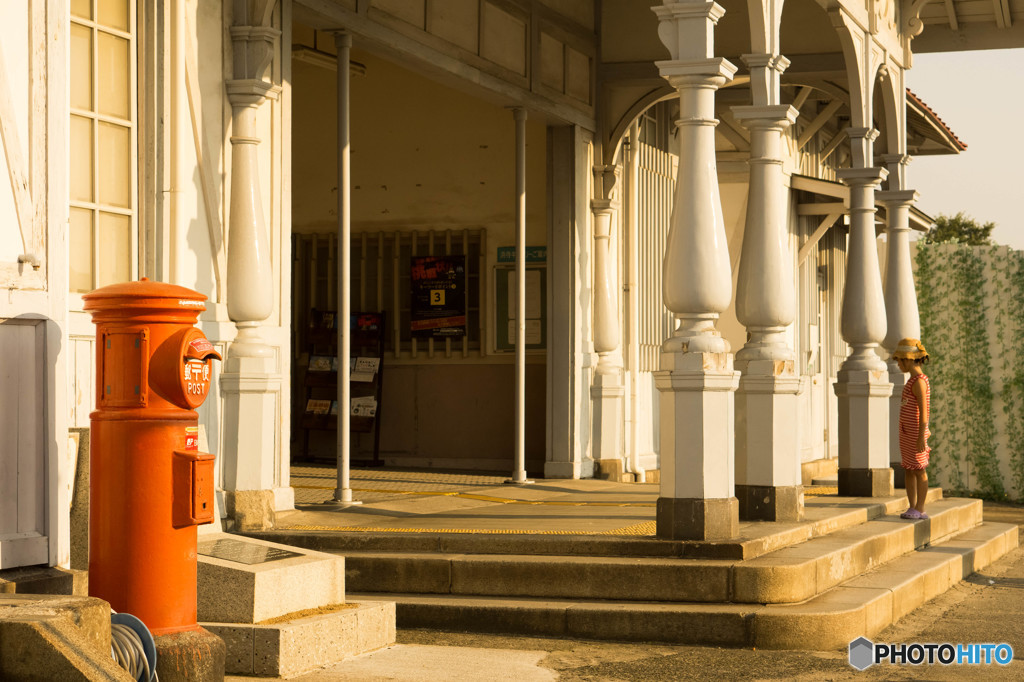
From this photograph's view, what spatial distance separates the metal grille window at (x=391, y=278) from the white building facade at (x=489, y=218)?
3 cm

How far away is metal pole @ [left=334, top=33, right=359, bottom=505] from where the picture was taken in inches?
370

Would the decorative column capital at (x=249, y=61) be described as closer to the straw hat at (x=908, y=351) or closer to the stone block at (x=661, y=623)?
the stone block at (x=661, y=623)

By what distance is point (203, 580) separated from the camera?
5.65 metres

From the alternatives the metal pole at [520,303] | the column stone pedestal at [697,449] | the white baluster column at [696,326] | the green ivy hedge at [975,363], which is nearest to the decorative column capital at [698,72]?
the white baluster column at [696,326]

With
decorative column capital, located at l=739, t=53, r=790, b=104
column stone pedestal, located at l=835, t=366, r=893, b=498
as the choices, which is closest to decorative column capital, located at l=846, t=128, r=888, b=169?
column stone pedestal, located at l=835, t=366, r=893, b=498

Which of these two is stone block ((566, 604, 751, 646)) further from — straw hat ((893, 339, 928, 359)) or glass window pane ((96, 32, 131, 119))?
straw hat ((893, 339, 928, 359))

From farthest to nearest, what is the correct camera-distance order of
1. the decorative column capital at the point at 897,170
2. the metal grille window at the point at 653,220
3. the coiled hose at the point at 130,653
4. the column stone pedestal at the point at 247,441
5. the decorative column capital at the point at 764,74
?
the metal grille window at the point at 653,220, the decorative column capital at the point at 897,170, the decorative column capital at the point at 764,74, the column stone pedestal at the point at 247,441, the coiled hose at the point at 130,653

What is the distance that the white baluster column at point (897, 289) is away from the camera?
1286 centimetres

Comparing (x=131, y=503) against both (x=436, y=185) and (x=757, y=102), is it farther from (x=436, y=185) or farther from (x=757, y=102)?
(x=436, y=185)

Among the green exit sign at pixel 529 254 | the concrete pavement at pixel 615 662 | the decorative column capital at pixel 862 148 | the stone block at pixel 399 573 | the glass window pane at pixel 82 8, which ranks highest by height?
the glass window pane at pixel 82 8

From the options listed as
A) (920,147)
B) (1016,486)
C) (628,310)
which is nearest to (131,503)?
(628,310)

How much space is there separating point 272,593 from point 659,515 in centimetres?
266

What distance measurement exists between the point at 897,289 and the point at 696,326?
6076 millimetres

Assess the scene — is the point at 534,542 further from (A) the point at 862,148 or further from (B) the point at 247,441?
(A) the point at 862,148
